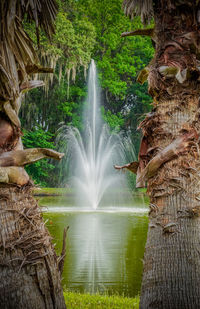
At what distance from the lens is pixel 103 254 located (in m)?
6.23

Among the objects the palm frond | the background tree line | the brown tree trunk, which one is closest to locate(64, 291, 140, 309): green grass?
the brown tree trunk

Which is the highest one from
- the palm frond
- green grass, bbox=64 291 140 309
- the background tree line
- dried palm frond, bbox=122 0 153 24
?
the background tree line

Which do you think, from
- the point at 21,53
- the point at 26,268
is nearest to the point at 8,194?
the point at 26,268

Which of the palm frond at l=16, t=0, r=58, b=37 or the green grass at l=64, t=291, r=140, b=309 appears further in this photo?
the green grass at l=64, t=291, r=140, b=309

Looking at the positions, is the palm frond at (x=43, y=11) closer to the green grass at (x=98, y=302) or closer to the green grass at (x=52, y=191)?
the green grass at (x=98, y=302)

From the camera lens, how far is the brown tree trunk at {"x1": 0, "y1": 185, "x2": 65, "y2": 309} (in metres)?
2.50

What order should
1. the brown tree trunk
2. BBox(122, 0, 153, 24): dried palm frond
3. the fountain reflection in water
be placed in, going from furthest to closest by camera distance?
the fountain reflection in water → BBox(122, 0, 153, 24): dried palm frond → the brown tree trunk

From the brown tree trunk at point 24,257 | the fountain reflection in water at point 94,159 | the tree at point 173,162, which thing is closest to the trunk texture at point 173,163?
the tree at point 173,162

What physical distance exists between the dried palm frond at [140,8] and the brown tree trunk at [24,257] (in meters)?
2.32

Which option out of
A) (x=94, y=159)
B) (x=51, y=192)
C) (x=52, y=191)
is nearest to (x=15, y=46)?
(x=94, y=159)

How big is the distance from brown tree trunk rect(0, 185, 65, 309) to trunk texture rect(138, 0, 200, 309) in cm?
77

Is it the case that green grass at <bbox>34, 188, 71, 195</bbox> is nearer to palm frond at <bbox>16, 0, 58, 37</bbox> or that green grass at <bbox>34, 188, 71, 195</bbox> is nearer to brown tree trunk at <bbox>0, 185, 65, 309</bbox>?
palm frond at <bbox>16, 0, 58, 37</bbox>

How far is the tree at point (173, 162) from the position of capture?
2.61 metres

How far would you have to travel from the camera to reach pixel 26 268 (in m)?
2.56
